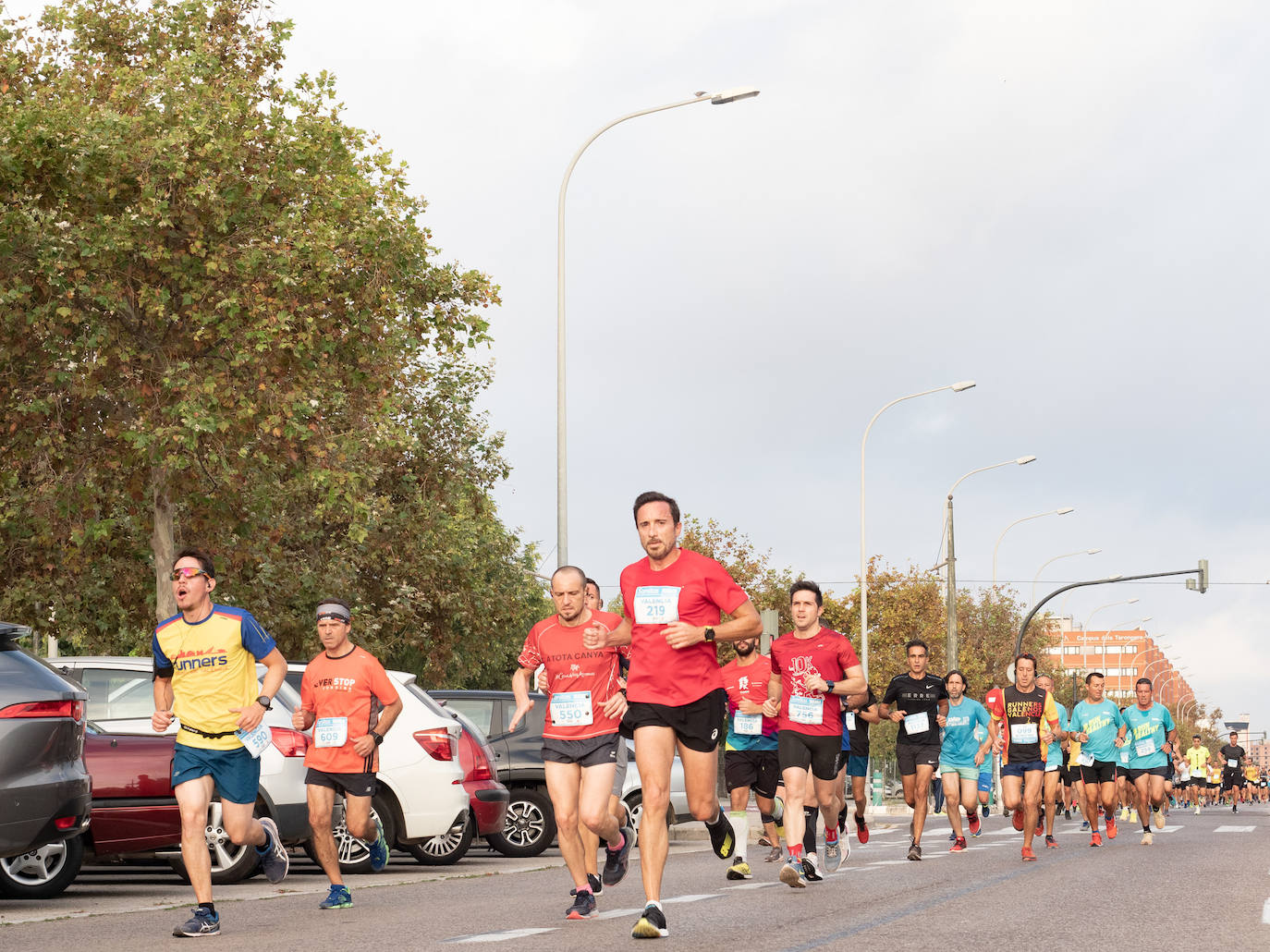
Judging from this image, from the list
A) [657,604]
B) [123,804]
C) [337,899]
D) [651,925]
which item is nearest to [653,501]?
[657,604]

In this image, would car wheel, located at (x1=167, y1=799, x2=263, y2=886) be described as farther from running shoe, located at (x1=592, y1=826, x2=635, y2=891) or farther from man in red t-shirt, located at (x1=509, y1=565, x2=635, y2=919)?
man in red t-shirt, located at (x1=509, y1=565, x2=635, y2=919)

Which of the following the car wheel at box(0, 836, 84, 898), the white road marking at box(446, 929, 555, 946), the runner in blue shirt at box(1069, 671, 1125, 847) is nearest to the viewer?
the white road marking at box(446, 929, 555, 946)

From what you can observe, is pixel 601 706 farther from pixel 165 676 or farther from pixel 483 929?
pixel 165 676

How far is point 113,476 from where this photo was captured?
975 inches

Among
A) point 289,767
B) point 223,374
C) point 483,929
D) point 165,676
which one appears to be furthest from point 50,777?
point 223,374

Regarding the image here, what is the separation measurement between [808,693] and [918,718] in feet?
17.7

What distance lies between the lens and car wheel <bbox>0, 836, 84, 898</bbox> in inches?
500

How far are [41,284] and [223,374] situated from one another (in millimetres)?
2349

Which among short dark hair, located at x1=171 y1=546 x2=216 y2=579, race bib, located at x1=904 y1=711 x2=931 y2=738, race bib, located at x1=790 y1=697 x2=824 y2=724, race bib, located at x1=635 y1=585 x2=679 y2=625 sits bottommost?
race bib, located at x1=904 y1=711 x2=931 y2=738

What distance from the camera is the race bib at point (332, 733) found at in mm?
12023

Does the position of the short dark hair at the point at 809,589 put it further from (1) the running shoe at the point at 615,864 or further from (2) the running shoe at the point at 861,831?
(2) the running shoe at the point at 861,831

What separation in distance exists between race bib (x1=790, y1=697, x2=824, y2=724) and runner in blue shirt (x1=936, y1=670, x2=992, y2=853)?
627cm

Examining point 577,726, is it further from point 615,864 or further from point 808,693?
point 808,693

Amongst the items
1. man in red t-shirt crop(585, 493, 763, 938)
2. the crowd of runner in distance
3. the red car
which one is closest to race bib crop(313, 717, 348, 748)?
the crowd of runner in distance
